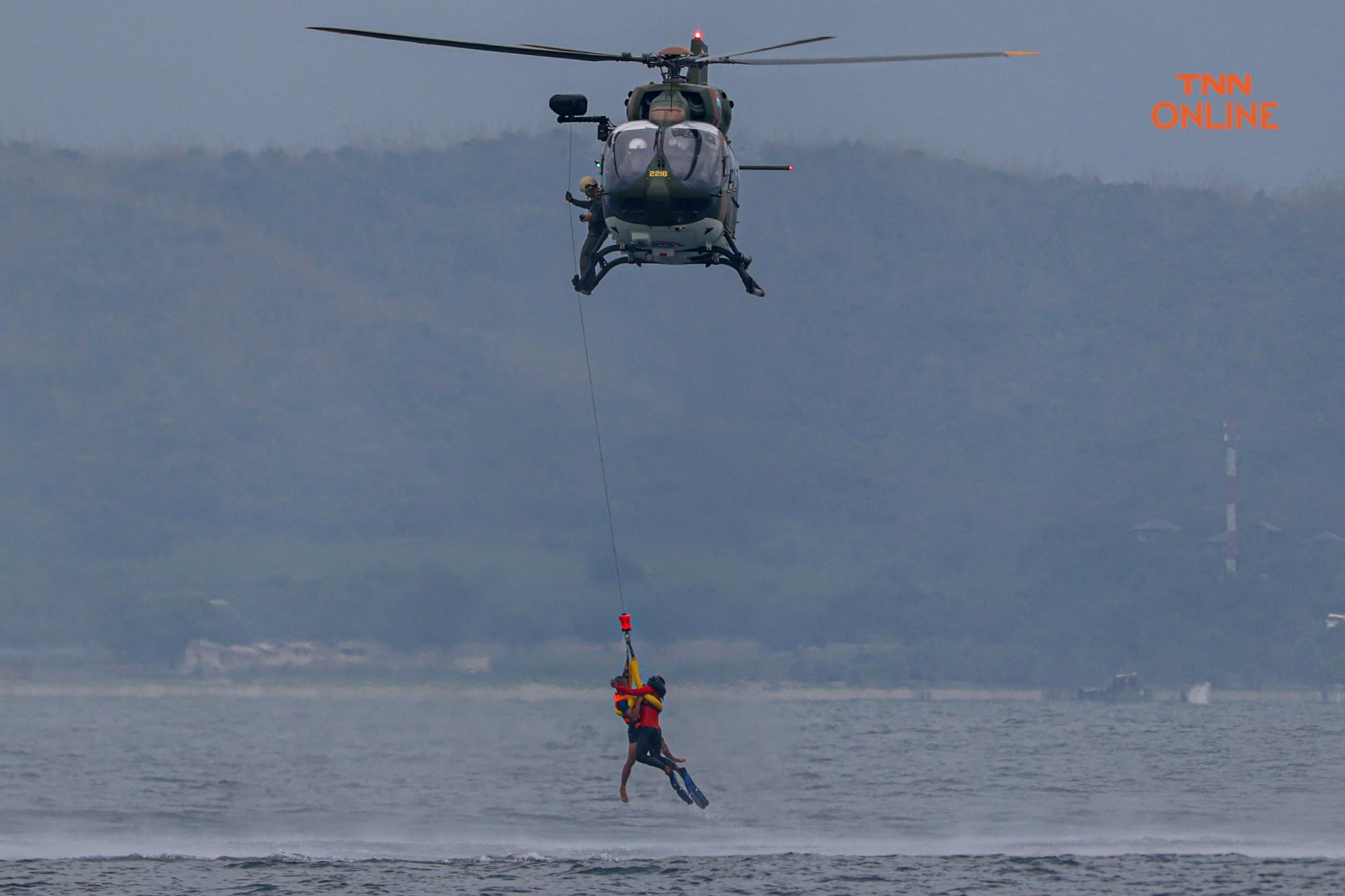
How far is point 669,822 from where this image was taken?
47.1m

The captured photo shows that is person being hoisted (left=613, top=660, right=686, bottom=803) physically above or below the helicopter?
below

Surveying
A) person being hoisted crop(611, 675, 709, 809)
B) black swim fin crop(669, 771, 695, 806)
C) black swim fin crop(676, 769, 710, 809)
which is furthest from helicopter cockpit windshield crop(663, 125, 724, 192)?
black swim fin crop(669, 771, 695, 806)

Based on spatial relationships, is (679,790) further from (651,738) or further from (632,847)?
(632,847)

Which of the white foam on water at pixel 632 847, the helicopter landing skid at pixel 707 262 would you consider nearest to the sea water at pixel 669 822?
the white foam on water at pixel 632 847

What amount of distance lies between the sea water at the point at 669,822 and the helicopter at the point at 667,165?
529 inches

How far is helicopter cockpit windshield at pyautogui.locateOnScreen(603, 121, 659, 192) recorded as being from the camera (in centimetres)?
2962

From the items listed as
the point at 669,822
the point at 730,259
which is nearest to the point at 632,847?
the point at 669,822

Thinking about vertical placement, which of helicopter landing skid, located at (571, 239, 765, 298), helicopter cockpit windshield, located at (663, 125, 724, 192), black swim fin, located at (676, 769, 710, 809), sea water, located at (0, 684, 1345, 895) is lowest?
sea water, located at (0, 684, 1345, 895)

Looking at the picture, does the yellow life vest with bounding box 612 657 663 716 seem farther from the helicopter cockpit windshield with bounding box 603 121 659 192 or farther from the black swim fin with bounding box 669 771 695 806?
the helicopter cockpit windshield with bounding box 603 121 659 192

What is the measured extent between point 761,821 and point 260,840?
14570mm

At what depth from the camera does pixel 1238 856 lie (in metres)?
39.6

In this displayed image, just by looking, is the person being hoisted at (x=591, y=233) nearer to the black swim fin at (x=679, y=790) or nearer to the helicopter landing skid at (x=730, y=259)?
the helicopter landing skid at (x=730, y=259)

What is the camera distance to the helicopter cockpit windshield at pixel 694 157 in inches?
1161

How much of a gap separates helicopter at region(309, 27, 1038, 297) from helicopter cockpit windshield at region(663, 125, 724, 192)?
12 millimetres
